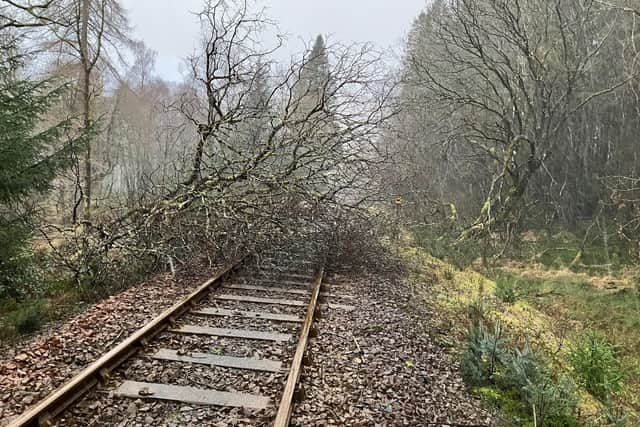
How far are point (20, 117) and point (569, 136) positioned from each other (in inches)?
762

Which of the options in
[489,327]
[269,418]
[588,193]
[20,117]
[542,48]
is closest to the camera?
[269,418]

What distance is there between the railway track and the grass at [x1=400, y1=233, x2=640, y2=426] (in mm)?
2115

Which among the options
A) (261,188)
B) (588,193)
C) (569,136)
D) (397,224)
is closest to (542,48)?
(569,136)

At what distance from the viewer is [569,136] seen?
61.4 feet

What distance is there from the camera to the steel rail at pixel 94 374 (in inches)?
126

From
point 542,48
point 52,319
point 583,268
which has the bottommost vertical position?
point 52,319

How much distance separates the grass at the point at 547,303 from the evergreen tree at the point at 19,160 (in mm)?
7850

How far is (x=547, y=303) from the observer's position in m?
11.2

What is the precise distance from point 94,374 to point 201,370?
932 millimetres

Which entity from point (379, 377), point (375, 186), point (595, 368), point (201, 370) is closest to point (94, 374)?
point (201, 370)

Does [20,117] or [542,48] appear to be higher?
[542,48]

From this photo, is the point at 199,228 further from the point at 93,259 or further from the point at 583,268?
the point at 583,268

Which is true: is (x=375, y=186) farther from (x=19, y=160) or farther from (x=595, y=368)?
(x=19, y=160)

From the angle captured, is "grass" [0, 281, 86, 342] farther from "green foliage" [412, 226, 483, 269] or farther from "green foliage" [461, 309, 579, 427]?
"green foliage" [412, 226, 483, 269]
